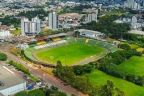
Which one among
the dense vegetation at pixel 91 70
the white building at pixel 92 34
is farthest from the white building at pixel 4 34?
the dense vegetation at pixel 91 70

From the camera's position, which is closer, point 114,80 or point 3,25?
point 114,80

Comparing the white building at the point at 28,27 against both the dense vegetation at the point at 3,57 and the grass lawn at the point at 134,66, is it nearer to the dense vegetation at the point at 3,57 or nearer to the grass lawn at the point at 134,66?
the dense vegetation at the point at 3,57

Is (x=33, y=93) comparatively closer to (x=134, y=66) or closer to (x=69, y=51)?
(x=134, y=66)

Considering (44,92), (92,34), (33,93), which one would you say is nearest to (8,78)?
(33,93)

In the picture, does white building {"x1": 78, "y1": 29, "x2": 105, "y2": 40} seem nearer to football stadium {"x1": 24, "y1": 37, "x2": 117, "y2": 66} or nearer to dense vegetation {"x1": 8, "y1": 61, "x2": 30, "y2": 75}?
football stadium {"x1": 24, "y1": 37, "x2": 117, "y2": 66}

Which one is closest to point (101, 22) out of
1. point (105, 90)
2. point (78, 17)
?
point (78, 17)

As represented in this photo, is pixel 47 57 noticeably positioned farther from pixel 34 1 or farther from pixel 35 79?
pixel 34 1
